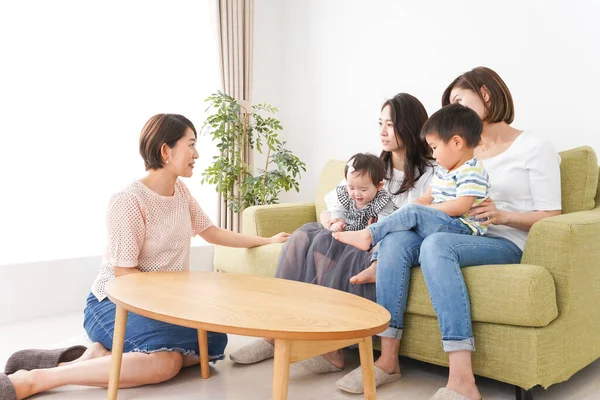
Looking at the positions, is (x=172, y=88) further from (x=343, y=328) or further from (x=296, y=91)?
(x=343, y=328)

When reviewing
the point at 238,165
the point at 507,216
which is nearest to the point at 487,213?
the point at 507,216

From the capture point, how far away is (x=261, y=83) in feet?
14.9

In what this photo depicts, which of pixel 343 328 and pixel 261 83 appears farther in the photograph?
pixel 261 83

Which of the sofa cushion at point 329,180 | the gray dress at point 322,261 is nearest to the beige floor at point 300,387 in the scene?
the gray dress at point 322,261

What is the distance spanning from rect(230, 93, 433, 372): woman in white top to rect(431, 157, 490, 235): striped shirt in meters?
0.34

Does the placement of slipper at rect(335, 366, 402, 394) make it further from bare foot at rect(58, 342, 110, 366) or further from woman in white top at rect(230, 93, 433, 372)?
bare foot at rect(58, 342, 110, 366)

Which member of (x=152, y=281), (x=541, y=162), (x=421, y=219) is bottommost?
(x=152, y=281)

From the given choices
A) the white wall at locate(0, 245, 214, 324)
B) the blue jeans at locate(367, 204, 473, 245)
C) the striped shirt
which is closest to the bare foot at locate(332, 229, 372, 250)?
the blue jeans at locate(367, 204, 473, 245)

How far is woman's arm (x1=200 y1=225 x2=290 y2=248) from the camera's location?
2542mm

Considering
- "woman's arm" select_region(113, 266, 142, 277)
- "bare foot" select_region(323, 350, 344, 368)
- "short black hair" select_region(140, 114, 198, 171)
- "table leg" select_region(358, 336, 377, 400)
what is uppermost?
"short black hair" select_region(140, 114, 198, 171)

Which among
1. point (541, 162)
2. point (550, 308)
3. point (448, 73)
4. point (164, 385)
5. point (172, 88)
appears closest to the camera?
point (550, 308)

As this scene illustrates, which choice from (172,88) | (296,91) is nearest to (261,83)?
(296,91)

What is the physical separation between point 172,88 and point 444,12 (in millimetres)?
1831

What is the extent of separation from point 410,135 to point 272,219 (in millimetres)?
883
